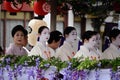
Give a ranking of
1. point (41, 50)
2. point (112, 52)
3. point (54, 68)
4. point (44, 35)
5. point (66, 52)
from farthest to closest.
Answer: point (112, 52) < point (66, 52) < point (44, 35) < point (41, 50) < point (54, 68)

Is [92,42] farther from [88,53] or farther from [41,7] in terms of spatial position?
[41,7]

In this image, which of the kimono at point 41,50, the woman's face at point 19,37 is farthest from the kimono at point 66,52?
the woman's face at point 19,37

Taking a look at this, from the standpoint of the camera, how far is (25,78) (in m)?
5.41

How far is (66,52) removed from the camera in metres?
7.26

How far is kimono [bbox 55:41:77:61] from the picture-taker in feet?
23.5

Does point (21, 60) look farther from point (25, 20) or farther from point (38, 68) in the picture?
point (25, 20)

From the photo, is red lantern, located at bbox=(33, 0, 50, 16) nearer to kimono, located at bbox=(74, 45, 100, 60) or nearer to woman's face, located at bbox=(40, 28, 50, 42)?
woman's face, located at bbox=(40, 28, 50, 42)

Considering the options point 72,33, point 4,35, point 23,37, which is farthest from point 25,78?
point 4,35

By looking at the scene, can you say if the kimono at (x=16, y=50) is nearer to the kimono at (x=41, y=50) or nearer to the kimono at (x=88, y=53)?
the kimono at (x=41, y=50)

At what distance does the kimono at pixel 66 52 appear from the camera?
7.15 m

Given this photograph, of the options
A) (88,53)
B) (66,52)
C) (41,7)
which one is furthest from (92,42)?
(41,7)

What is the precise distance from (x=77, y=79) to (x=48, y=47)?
6.44ft

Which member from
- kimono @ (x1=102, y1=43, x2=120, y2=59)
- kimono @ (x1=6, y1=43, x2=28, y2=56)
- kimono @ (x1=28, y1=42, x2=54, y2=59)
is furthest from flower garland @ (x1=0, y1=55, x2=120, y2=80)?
kimono @ (x1=102, y1=43, x2=120, y2=59)

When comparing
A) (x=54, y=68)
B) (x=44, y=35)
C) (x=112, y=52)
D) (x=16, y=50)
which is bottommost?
(x=112, y=52)
